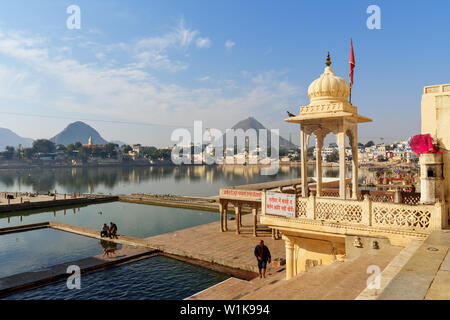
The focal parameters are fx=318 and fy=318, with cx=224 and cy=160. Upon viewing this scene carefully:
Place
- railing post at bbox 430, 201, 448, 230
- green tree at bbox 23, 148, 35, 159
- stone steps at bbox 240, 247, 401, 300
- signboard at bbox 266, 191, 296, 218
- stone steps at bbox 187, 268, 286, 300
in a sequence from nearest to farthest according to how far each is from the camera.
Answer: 1. stone steps at bbox 240, 247, 401, 300
2. railing post at bbox 430, 201, 448, 230
3. signboard at bbox 266, 191, 296, 218
4. stone steps at bbox 187, 268, 286, 300
5. green tree at bbox 23, 148, 35, 159

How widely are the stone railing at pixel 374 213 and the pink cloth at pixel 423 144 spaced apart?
73.5 inches

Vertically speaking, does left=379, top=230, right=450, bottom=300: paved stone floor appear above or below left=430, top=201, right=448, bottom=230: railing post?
below

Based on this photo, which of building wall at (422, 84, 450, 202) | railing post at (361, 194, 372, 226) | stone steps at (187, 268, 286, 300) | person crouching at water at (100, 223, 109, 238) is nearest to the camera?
railing post at (361, 194, 372, 226)

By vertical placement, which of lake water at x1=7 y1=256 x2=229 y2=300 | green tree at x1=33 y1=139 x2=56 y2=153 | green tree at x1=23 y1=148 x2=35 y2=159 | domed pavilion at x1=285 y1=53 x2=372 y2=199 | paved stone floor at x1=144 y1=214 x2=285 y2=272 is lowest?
lake water at x1=7 y1=256 x2=229 y2=300

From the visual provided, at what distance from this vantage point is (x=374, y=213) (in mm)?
7914

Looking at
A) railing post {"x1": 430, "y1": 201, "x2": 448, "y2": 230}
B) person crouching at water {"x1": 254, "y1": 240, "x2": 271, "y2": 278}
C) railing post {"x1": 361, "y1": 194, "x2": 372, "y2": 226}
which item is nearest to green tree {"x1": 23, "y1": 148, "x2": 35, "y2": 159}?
person crouching at water {"x1": 254, "y1": 240, "x2": 271, "y2": 278}

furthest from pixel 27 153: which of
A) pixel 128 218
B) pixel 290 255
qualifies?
pixel 290 255

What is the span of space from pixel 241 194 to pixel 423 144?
15.0 meters

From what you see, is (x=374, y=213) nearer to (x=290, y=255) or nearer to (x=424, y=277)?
(x=290, y=255)

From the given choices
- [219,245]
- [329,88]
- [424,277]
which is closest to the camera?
[424,277]

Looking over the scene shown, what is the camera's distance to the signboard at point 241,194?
21688mm

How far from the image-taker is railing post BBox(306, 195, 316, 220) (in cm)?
902

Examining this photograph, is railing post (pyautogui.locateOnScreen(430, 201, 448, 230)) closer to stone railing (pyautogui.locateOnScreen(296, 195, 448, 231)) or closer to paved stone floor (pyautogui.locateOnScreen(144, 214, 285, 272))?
stone railing (pyautogui.locateOnScreen(296, 195, 448, 231))
